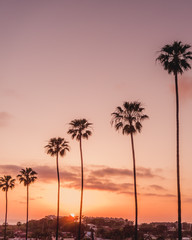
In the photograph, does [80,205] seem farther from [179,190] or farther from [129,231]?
[129,231]

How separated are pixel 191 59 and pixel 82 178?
32642 millimetres

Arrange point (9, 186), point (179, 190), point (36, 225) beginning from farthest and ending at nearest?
point (36, 225) < point (9, 186) < point (179, 190)

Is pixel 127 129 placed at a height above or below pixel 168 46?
below

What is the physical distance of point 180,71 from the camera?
131ft

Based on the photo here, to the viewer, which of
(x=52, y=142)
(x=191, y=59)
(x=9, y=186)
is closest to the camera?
(x=191, y=59)

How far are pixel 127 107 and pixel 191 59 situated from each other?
13094 millimetres

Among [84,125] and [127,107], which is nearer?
[127,107]

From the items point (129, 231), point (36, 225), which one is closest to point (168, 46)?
point (129, 231)

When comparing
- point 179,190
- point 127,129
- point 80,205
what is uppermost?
point 127,129

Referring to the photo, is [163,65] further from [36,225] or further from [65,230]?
[36,225]

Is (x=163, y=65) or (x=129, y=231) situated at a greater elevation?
(x=163, y=65)

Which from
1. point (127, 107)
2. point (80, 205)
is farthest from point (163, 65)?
point (80, 205)

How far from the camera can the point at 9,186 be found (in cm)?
9381

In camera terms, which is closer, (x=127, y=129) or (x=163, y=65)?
(x=163, y=65)
